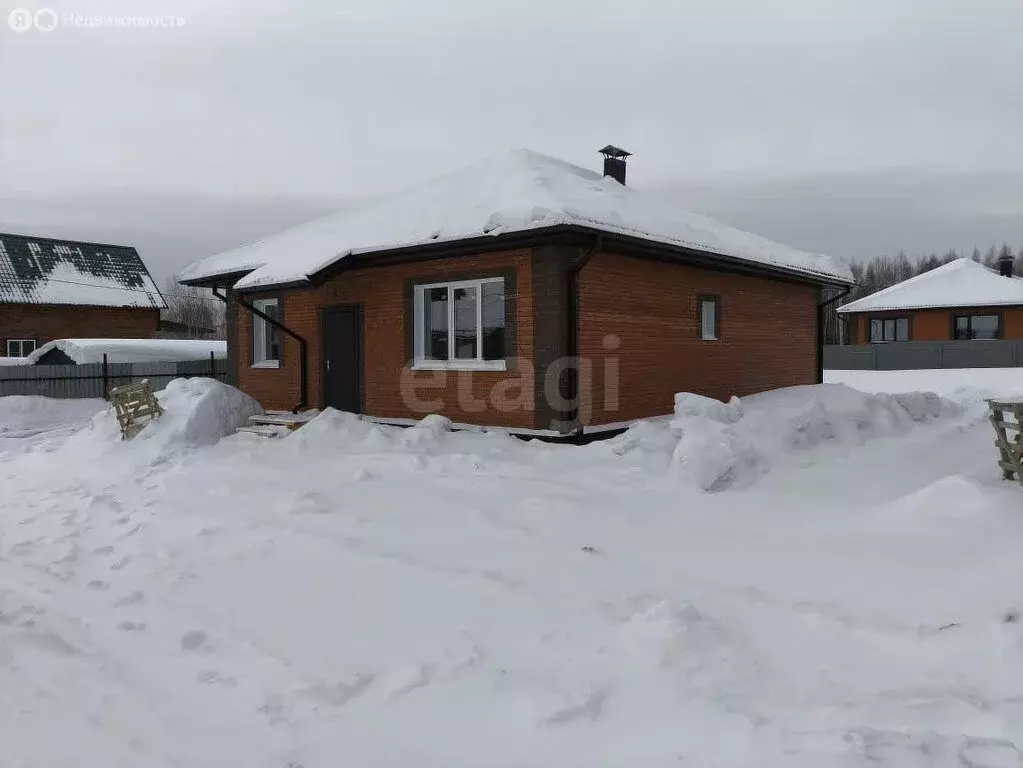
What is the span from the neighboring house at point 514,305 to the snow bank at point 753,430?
1338 mm

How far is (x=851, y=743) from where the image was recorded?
9.15 feet

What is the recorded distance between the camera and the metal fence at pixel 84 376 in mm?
16328

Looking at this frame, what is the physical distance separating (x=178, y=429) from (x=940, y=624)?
9.82 m

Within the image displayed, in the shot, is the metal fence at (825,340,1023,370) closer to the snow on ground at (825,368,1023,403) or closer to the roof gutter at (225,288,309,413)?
the snow on ground at (825,368,1023,403)

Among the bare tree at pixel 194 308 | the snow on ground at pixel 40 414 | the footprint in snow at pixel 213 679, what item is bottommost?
the footprint in snow at pixel 213 679

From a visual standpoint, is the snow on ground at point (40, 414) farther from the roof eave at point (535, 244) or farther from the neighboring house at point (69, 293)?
the neighboring house at point (69, 293)

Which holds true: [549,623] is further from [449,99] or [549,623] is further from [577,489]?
[449,99]

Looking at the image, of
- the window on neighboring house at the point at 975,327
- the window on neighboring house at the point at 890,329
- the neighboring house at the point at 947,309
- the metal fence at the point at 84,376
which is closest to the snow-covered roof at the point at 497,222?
the metal fence at the point at 84,376

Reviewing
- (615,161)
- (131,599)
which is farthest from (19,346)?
(131,599)

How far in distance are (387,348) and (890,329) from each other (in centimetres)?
2842

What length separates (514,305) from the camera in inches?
373

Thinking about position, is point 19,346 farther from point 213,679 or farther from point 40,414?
point 213,679

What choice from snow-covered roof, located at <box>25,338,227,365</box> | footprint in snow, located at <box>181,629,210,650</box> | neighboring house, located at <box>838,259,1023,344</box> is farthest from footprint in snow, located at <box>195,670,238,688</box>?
neighboring house, located at <box>838,259,1023,344</box>

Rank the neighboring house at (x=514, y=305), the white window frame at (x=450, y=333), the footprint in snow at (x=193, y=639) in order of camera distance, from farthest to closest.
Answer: the white window frame at (x=450, y=333) < the neighboring house at (x=514, y=305) < the footprint in snow at (x=193, y=639)
